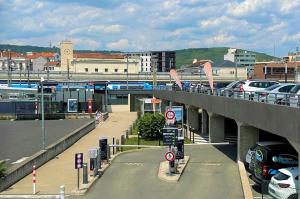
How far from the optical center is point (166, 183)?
21500 millimetres

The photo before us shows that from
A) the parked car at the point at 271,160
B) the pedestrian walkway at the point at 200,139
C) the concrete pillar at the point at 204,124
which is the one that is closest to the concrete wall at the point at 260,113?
the parked car at the point at 271,160

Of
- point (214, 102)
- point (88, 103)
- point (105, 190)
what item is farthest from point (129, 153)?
point (88, 103)

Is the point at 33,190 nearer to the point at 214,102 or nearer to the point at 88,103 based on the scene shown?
the point at 214,102

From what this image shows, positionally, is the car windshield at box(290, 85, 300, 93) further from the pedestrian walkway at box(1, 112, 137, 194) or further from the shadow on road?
the pedestrian walkway at box(1, 112, 137, 194)

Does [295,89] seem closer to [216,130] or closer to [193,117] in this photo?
[216,130]

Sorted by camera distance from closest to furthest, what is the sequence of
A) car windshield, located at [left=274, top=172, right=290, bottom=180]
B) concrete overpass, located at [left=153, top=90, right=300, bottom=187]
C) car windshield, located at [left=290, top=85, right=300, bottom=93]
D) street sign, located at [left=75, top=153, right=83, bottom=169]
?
car windshield, located at [left=274, top=172, right=290, bottom=180] → concrete overpass, located at [left=153, top=90, right=300, bottom=187] → street sign, located at [left=75, top=153, right=83, bottom=169] → car windshield, located at [left=290, top=85, right=300, bottom=93]

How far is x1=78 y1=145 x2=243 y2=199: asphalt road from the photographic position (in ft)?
63.7

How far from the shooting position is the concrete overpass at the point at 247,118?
17922 mm

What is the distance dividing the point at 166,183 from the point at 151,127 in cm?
1611

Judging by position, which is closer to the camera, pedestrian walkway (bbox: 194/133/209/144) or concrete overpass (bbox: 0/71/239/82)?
pedestrian walkway (bbox: 194/133/209/144)

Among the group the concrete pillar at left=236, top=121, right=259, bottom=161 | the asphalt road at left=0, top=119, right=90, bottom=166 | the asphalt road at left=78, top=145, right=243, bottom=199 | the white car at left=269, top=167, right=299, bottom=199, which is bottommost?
the asphalt road at left=78, top=145, right=243, bottom=199

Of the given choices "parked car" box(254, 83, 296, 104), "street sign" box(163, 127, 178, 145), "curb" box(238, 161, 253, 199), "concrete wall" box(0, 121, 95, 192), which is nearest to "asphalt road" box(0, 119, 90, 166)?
"concrete wall" box(0, 121, 95, 192)

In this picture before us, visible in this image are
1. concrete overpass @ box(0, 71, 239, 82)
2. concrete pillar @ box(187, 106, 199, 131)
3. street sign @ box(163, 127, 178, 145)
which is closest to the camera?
street sign @ box(163, 127, 178, 145)

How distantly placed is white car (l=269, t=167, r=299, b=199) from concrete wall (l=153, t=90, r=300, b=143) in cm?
124
